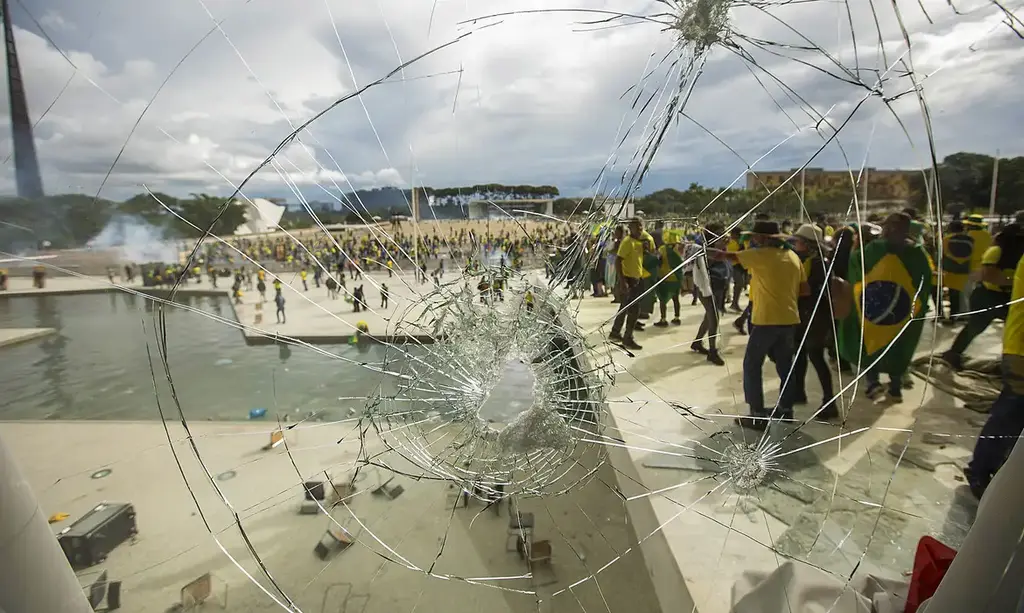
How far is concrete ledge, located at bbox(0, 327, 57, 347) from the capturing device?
1745 millimetres

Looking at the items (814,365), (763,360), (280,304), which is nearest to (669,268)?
(763,360)

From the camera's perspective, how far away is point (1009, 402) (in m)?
1.33

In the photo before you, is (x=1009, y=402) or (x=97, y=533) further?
(x=97, y=533)

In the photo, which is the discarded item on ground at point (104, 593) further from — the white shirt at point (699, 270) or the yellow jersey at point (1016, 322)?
the yellow jersey at point (1016, 322)

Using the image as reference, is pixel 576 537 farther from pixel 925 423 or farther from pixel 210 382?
pixel 210 382

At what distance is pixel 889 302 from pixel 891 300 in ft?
0.04

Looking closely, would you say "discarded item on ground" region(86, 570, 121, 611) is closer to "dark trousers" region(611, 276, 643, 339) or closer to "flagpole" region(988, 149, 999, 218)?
"dark trousers" region(611, 276, 643, 339)

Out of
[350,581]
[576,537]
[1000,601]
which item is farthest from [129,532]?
[1000,601]

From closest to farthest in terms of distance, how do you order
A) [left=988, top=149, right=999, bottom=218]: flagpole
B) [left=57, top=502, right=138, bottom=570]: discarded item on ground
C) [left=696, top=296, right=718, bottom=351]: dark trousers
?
[left=988, top=149, right=999, bottom=218]: flagpole, [left=57, top=502, right=138, bottom=570]: discarded item on ground, [left=696, top=296, right=718, bottom=351]: dark trousers

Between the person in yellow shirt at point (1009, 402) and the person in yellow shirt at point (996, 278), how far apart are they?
0.06 metres

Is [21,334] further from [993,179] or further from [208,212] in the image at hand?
[993,179]

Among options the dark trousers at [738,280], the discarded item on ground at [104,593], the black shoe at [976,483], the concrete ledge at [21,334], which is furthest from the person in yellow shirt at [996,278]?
the concrete ledge at [21,334]

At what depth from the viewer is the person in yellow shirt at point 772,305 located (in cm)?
192

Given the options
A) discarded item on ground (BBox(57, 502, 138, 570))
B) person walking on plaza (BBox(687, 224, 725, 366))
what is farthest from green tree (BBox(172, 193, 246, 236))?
person walking on plaza (BBox(687, 224, 725, 366))
